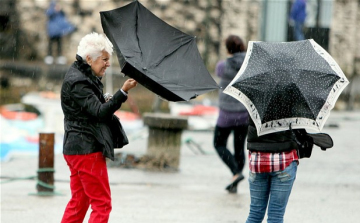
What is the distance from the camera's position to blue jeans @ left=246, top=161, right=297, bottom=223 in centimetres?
550

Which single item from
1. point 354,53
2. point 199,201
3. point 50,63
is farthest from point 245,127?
point 354,53

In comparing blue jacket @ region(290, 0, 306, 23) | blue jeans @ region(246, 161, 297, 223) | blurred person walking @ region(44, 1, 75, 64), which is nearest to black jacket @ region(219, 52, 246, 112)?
blue jeans @ region(246, 161, 297, 223)

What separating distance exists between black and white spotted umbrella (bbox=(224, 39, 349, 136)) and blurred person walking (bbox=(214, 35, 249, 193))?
3.50 m

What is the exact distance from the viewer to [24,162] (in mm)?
11547

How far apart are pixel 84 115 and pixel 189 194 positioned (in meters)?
3.82

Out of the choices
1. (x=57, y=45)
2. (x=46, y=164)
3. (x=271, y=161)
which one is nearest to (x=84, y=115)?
(x=271, y=161)

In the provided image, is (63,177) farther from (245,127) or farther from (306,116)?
(306,116)

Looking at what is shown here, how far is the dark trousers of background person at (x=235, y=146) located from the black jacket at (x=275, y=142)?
136 inches

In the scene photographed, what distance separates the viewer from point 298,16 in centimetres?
2112

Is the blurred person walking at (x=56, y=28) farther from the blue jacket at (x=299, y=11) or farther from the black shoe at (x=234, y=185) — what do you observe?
the black shoe at (x=234, y=185)

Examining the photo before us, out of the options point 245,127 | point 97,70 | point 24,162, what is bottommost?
point 24,162

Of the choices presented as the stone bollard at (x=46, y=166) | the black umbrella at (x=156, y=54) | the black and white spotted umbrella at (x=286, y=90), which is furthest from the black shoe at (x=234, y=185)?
the black and white spotted umbrella at (x=286, y=90)

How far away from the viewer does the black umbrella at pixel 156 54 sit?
5.43m

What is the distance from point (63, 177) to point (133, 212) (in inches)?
101
